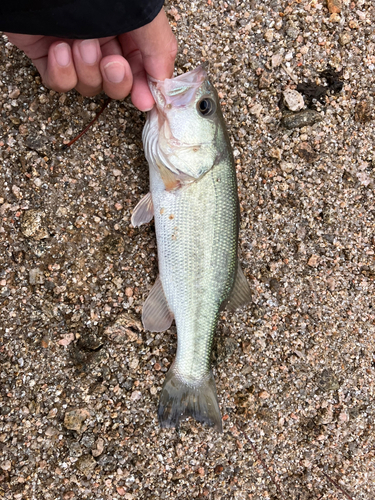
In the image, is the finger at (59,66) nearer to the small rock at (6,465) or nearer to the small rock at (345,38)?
the small rock at (345,38)

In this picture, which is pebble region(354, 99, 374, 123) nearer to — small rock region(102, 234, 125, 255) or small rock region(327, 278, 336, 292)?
small rock region(327, 278, 336, 292)

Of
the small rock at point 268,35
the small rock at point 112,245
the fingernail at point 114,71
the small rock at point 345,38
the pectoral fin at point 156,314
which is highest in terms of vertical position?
the fingernail at point 114,71

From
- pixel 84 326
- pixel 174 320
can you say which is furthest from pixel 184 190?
pixel 84 326

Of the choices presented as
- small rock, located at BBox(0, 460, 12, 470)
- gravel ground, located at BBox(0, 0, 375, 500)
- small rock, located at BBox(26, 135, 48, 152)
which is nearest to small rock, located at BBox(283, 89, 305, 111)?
gravel ground, located at BBox(0, 0, 375, 500)

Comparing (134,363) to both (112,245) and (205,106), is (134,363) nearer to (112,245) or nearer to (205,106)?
(112,245)

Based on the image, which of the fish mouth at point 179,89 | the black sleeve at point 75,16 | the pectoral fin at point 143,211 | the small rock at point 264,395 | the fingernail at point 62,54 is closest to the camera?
the black sleeve at point 75,16

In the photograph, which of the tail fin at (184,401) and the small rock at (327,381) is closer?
the tail fin at (184,401)

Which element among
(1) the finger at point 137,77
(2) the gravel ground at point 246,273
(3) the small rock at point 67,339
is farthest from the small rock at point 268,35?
(3) the small rock at point 67,339

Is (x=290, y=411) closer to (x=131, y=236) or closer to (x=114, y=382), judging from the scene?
(x=114, y=382)
